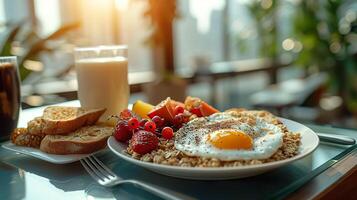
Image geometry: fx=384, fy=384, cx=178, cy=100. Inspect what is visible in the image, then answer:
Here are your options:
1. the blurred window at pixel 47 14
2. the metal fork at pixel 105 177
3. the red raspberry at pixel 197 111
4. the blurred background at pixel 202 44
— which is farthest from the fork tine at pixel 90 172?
the blurred window at pixel 47 14

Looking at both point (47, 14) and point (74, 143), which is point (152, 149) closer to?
point (74, 143)

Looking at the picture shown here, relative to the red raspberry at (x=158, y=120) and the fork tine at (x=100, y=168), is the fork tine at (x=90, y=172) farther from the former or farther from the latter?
the red raspberry at (x=158, y=120)

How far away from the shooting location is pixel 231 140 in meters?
0.71

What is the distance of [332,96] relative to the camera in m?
4.02

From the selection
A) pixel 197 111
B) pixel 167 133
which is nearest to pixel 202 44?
pixel 197 111

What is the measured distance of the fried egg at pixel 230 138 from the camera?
0.69 m

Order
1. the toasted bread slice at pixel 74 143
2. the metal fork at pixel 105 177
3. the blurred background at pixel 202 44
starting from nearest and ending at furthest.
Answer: the metal fork at pixel 105 177, the toasted bread slice at pixel 74 143, the blurred background at pixel 202 44

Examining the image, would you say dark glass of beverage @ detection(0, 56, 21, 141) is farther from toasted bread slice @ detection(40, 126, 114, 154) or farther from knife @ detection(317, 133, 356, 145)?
knife @ detection(317, 133, 356, 145)

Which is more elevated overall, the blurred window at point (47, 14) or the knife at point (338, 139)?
the blurred window at point (47, 14)

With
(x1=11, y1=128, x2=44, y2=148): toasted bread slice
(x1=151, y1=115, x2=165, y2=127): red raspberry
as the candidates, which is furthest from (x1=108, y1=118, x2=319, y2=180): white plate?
(x1=11, y1=128, x2=44, y2=148): toasted bread slice

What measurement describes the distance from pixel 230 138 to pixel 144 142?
0.16 m

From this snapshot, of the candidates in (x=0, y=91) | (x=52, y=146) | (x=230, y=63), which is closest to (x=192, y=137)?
(x=52, y=146)

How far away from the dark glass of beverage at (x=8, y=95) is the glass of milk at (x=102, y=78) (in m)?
0.20

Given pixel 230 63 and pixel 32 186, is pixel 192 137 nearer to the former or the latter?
pixel 32 186
